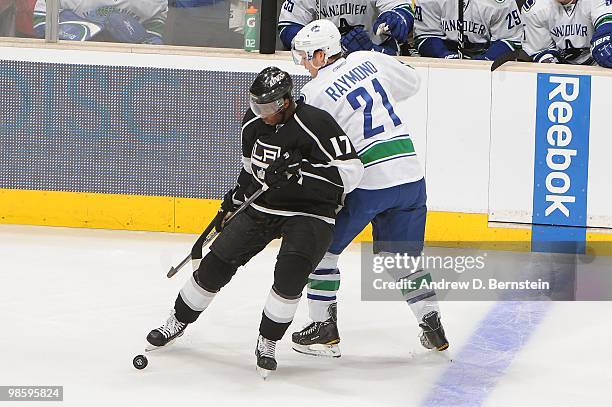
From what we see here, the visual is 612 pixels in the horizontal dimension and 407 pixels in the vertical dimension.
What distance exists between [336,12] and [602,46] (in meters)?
1.40

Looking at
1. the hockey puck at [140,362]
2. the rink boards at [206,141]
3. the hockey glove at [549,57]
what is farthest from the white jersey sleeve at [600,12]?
the hockey puck at [140,362]

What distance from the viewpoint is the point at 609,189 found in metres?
6.55

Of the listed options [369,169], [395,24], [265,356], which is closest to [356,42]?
[395,24]

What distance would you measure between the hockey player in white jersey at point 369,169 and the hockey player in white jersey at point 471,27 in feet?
7.31

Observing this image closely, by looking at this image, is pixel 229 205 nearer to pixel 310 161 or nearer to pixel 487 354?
pixel 310 161

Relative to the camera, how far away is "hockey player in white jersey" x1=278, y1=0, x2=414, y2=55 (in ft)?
22.9

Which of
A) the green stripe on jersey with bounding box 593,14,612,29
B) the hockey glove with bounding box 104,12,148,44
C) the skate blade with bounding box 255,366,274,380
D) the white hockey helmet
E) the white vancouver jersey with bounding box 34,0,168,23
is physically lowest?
the skate blade with bounding box 255,366,274,380

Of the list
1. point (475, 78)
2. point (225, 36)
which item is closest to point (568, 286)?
point (475, 78)

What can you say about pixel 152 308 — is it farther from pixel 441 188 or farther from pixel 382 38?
pixel 382 38

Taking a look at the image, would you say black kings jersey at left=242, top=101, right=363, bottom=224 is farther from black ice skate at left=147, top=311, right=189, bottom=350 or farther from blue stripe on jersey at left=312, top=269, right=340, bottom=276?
black ice skate at left=147, top=311, right=189, bottom=350

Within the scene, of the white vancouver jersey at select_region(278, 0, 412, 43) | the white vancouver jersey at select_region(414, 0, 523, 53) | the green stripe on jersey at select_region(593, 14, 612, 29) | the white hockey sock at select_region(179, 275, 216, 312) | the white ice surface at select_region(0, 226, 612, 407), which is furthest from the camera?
the white vancouver jersey at select_region(414, 0, 523, 53)

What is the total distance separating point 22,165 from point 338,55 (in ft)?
8.95

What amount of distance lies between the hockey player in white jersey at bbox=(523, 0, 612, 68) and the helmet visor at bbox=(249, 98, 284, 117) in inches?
105
